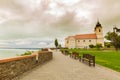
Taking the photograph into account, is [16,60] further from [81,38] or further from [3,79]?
[81,38]

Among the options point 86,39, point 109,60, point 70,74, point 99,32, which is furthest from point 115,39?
point 70,74

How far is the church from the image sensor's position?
107 metres

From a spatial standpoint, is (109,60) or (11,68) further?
(109,60)

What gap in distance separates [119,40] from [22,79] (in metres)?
70.4

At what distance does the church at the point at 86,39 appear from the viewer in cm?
10744

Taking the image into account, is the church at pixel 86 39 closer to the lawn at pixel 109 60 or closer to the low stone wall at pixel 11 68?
the lawn at pixel 109 60

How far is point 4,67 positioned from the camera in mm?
7398

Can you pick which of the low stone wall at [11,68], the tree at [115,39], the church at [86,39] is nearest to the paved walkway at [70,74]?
the low stone wall at [11,68]

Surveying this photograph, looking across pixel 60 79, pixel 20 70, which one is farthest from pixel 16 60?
pixel 60 79

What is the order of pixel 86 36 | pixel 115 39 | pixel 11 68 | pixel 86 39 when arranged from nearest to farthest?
pixel 11 68, pixel 115 39, pixel 86 39, pixel 86 36

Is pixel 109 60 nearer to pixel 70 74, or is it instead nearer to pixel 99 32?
pixel 70 74

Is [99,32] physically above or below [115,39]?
above

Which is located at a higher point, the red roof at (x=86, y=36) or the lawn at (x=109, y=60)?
the red roof at (x=86, y=36)

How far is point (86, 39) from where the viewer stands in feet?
367
